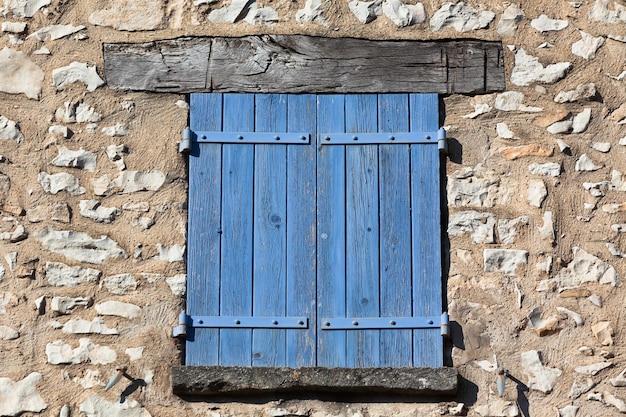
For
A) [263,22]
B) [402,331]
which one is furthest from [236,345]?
[263,22]

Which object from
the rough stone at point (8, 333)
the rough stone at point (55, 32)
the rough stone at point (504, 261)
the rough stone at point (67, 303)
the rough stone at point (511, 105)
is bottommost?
the rough stone at point (8, 333)

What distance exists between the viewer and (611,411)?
5.02m

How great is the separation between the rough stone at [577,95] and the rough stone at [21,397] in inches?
103

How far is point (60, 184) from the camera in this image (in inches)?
209

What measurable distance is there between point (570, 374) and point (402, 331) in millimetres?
738

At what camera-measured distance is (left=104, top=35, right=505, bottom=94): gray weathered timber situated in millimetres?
5438

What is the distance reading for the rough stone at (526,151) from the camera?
5.34 m

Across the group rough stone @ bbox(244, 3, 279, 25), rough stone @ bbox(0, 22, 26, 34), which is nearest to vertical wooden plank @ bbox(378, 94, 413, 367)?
rough stone @ bbox(244, 3, 279, 25)

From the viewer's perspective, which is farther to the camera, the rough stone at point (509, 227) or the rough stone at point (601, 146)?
the rough stone at point (601, 146)

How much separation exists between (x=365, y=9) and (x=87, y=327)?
193 centimetres

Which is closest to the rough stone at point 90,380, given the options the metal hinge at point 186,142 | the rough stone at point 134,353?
the rough stone at point 134,353

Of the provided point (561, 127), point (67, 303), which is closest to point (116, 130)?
point (67, 303)

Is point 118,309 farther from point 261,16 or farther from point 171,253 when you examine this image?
point 261,16

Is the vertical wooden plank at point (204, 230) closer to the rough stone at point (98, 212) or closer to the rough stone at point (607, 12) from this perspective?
the rough stone at point (98, 212)
